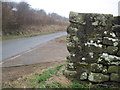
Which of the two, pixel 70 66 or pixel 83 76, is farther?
pixel 70 66

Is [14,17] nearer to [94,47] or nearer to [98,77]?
[94,47]

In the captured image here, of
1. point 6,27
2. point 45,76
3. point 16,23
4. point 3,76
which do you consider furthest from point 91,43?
point 16,23

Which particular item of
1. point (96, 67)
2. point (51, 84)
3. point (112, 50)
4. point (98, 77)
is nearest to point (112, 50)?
point (112, 50)

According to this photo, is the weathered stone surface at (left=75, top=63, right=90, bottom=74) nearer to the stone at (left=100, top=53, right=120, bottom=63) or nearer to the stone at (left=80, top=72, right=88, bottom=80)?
the stone at (left=80, top=72, right=88, bottom=80)

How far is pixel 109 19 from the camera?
181 inches

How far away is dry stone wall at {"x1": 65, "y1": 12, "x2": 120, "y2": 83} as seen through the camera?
4.54m

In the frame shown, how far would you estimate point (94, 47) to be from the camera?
4.66 m

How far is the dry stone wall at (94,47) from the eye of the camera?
4543 millimetres

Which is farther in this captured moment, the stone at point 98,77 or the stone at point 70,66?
the stone at point 70,66

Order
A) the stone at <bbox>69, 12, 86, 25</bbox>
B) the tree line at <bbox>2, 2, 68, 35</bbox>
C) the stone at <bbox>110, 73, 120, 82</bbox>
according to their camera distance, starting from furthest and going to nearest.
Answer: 1. the tree line at <bbox>2, 2, 68, 35</bbox>
2. the stone at <bbox>69, 12, 86, 25</bbox>
3. the stone at <bbox>110, 73, 120, 82</bbox>

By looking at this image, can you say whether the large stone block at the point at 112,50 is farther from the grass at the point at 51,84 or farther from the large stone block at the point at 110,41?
the grass at the point at 51,84

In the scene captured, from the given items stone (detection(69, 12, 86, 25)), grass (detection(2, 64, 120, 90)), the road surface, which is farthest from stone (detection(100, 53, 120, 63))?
the road surface

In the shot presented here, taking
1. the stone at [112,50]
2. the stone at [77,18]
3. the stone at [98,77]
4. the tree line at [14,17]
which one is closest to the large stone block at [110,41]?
the stone at [112,50]

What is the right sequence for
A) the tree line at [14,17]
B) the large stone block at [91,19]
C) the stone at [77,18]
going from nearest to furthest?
the large stone block at [91,19] → the stone at [77,18] → the tree line at [14,17]
